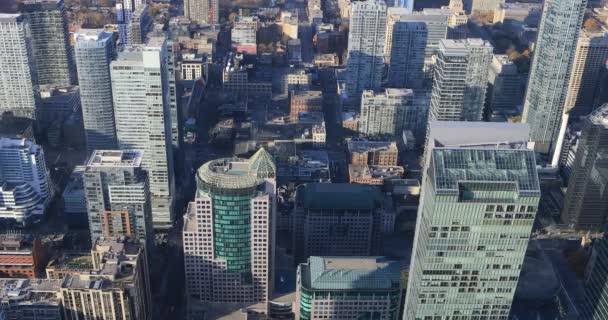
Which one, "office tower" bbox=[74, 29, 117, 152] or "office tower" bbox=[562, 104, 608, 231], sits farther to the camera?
"office tower" bbox=[74, 29, 117, 152]

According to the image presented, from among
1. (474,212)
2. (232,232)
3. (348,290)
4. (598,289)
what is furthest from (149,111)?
(598,289)

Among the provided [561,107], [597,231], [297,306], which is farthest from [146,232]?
[561,107]

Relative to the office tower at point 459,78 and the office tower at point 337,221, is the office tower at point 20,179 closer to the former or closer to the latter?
the office tower at point 337,221

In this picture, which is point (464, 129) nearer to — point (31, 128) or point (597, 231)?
point (597, 231)

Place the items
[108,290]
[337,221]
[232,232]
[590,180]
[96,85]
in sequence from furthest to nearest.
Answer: [96,85]
[590,180]
[337,221]
[232,232]
[108,290]

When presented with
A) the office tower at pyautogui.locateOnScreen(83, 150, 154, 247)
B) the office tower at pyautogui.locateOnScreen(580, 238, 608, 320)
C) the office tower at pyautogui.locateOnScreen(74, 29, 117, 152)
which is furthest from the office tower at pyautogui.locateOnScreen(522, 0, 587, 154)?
the office tower at pyautogui.locateOnScreen(74, 29, 117, 152)

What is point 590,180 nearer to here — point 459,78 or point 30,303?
point 459,78

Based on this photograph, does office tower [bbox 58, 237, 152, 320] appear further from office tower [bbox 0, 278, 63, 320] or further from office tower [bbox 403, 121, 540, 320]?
office tower [bbox 403, 121, 540, 320]
